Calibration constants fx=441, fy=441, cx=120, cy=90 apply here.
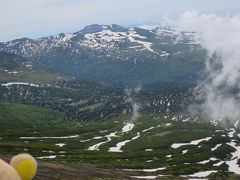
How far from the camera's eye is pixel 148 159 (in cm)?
17012

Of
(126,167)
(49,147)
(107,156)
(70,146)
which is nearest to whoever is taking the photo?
(126,167)

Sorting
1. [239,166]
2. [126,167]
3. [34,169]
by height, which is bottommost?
[239,166]

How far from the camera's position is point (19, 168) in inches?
304

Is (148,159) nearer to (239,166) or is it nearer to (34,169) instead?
(239,166)

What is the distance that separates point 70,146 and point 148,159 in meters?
→ 42.5

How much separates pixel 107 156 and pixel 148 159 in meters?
16.7

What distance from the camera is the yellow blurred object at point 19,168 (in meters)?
7.38

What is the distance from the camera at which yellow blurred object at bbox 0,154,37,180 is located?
24.2ft

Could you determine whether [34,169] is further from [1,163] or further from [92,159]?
[92,159]

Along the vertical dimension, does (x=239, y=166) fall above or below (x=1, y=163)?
below

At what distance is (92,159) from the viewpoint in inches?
6058

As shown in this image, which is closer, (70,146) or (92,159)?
(92,159)

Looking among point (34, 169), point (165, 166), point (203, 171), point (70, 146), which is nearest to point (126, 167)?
point (165, 166)

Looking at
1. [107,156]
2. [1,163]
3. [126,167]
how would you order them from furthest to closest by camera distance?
1. [107,156]
2. [126,167]
3. [1,163]
